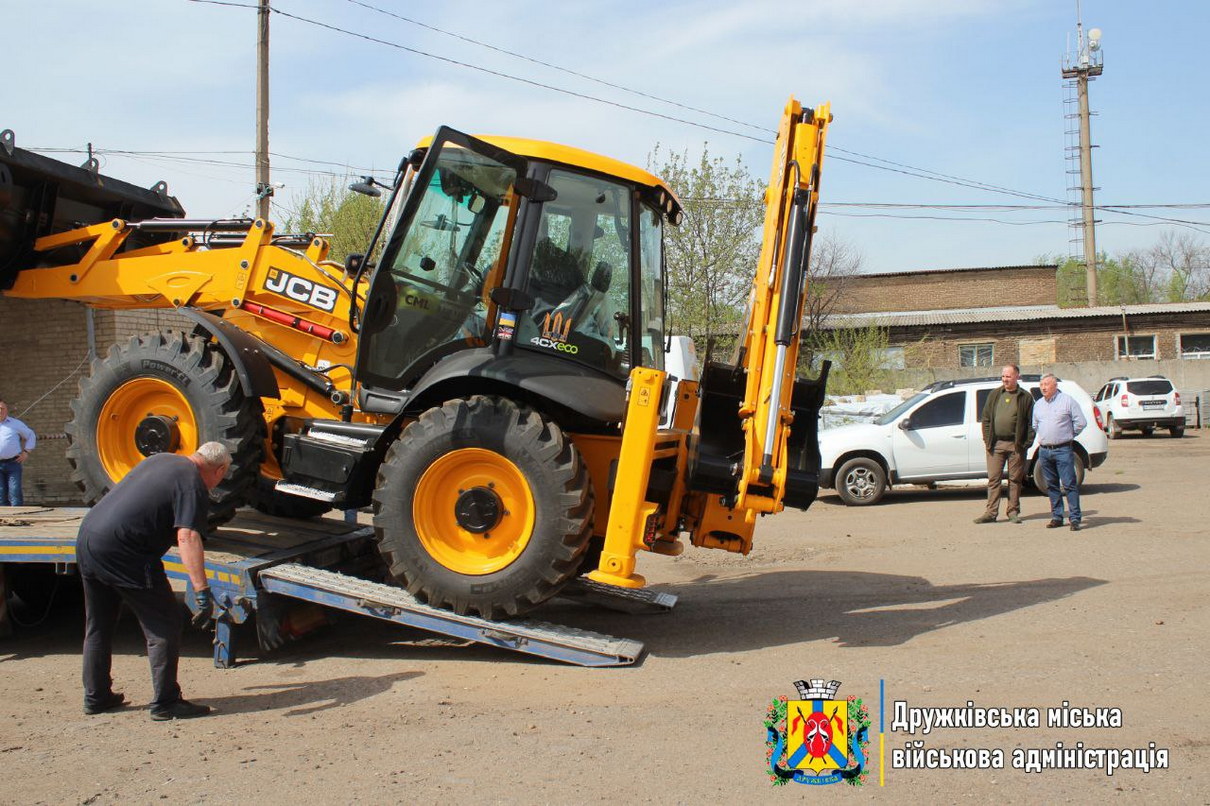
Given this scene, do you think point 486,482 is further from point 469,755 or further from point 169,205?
point 169,205

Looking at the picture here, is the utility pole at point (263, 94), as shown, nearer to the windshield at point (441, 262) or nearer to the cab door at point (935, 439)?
the cab door at point (935, 439)

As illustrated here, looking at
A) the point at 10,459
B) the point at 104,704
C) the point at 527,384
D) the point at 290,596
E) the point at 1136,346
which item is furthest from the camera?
the point at 1136,346

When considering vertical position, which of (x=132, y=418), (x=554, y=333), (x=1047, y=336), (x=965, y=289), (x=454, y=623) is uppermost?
(x=965, y=289)

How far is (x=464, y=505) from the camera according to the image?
5.99 metres

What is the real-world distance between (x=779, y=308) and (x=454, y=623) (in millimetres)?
2700

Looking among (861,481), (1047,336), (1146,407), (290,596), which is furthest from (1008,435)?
(1047,336)

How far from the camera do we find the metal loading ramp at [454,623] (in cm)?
593

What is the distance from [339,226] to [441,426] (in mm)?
17609

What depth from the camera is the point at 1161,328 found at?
112 feet

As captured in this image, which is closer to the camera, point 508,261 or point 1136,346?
point 508,261

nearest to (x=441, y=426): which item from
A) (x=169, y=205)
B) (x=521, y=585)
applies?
(x=521, y=585)

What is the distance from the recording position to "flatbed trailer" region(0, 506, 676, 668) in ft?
19.5

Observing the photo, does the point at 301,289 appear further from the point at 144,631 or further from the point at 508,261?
the point at 144,631

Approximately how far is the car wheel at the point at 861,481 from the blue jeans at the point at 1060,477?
3.18 meters
